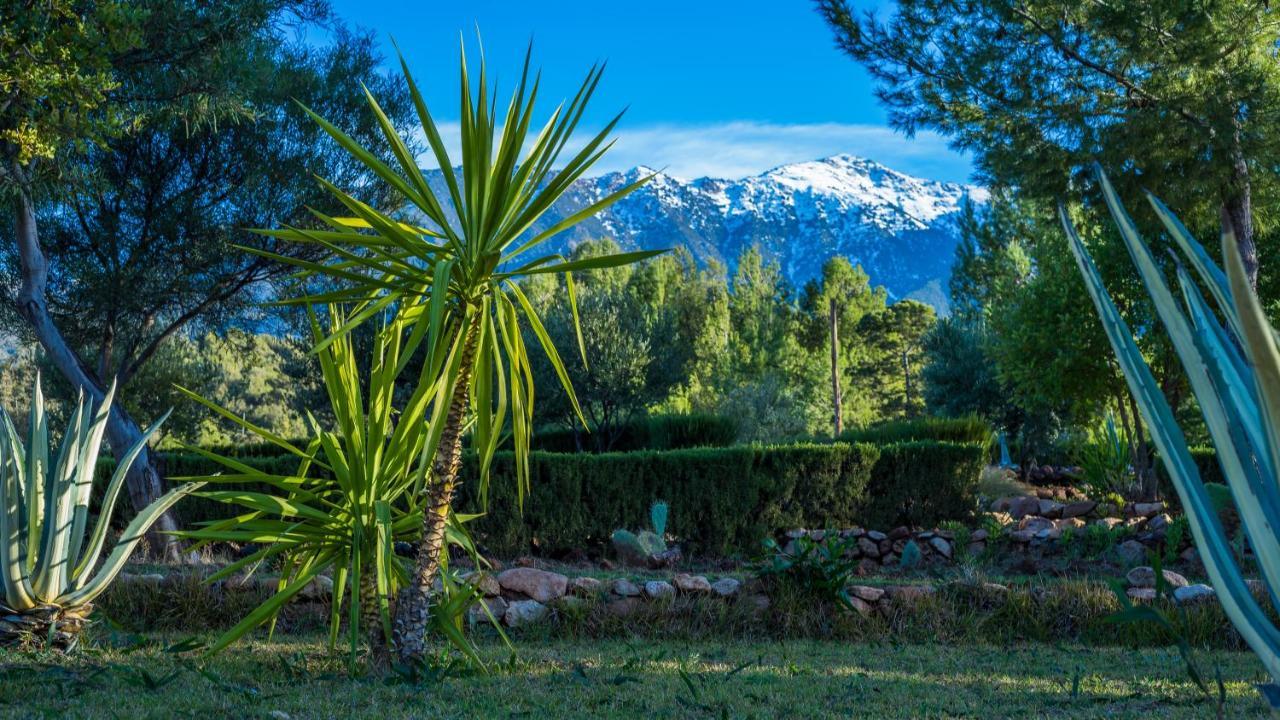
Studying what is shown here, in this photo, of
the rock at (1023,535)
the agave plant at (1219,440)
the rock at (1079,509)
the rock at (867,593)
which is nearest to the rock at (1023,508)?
the rock at (1079,509)

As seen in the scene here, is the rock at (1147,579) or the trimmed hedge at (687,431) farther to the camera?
the trimmed hedge at (687,431)

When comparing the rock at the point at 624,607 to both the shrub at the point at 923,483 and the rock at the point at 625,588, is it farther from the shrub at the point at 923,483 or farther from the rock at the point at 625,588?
the shrub at the point at 923,483

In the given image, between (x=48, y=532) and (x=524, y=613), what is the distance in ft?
8.68

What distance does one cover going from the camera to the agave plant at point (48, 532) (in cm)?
427

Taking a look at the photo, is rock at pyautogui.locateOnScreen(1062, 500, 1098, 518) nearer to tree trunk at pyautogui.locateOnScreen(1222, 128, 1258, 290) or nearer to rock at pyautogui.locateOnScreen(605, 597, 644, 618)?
tree trunk at pyautogui.locateOnScreen(1222, 128, 1258, 290)

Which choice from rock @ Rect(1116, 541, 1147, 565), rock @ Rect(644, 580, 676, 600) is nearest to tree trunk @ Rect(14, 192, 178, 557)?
rock @ Rect(644, 580, 676, 600)

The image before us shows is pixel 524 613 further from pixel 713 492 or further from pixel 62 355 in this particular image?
pixel 62 355

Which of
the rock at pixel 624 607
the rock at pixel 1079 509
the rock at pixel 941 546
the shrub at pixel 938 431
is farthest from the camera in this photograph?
the shrub at pixel 938 431

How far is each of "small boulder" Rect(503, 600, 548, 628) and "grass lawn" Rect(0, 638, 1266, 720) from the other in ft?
Answer: 2.36

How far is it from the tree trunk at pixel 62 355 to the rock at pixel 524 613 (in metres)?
3.70

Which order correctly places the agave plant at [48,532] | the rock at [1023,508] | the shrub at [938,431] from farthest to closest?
the shrub at [938,431] → the rock at [1023,508] → the agave plant at [48,532]

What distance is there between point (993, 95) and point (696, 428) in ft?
21.9

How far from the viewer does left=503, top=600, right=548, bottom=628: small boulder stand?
574 centimetres

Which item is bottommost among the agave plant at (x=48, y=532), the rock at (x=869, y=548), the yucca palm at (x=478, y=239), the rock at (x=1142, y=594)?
the rock at (x=869, y=548)
